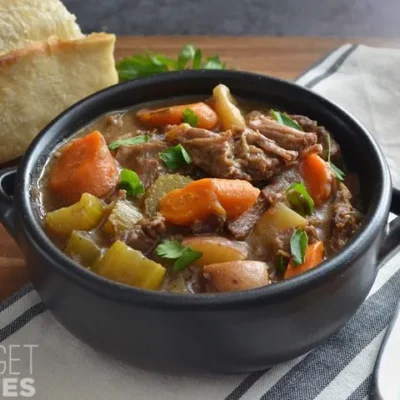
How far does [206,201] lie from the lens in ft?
7.79

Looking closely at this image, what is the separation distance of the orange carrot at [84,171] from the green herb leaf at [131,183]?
59 mm

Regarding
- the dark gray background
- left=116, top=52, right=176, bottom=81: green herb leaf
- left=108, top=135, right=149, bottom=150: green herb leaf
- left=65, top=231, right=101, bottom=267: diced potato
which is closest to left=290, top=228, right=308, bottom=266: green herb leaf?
left=65, top=231, right=101, bottom=267: diced potato

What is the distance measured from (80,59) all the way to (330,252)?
1572 millimetres

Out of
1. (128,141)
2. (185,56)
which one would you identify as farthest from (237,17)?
(128,141)

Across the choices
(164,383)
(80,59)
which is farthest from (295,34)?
(164,383)

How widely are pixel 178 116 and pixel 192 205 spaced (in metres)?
0.60

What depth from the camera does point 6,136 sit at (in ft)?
10.7

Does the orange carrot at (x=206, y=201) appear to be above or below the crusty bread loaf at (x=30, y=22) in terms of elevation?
below

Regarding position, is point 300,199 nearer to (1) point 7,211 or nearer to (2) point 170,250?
(2) point 170,250

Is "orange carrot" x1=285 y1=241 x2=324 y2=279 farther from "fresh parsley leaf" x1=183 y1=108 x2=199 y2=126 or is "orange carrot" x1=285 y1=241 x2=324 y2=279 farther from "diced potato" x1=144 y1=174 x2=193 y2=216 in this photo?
"fresh parsley leaf" x1=183 y1=108 x2=199 y2=126

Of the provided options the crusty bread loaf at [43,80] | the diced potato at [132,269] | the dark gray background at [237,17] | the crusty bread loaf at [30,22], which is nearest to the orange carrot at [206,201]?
the diced potato at [132,269]

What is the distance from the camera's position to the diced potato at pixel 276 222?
238 cm

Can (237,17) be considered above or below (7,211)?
below

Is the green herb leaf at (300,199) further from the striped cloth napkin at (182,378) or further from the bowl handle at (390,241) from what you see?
the striped cloth napkin at (182,378)
